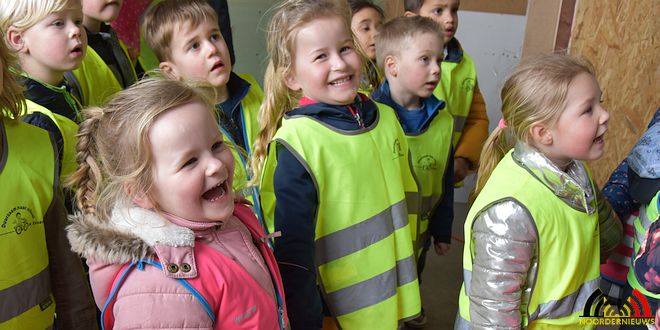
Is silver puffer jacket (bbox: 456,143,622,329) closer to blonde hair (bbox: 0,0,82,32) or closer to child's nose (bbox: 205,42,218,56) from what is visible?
child's nose (bbox: 205,42,218,56)

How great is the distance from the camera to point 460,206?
5.09m

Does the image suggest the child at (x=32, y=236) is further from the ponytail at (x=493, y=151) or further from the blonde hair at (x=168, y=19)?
the ponytail at (x=493, y=151)

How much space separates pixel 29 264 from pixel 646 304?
185 centimetres

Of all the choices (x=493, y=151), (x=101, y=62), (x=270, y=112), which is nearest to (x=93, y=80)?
(x=101, y=62)

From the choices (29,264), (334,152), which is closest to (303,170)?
(334,152)

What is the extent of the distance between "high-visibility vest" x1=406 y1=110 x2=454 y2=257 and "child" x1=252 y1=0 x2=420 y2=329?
1.66ft

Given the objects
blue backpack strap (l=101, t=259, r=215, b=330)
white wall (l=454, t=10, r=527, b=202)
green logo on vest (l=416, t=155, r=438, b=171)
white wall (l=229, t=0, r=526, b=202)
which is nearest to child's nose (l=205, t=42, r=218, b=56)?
green logo on vest (l=416, t=155, r=438, b=171)

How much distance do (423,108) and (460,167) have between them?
665mm

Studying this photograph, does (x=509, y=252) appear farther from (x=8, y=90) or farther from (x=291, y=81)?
(x=8, y=90)

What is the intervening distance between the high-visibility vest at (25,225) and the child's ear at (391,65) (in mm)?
1571

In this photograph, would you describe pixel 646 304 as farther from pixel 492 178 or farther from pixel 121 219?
pixel 121 219

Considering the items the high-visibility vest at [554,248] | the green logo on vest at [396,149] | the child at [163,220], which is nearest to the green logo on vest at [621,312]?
the high-visibility vest at [554,248]

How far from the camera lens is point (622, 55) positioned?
3.56 metres

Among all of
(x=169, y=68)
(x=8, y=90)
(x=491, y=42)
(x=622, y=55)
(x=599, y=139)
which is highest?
(x=8, y=90)
